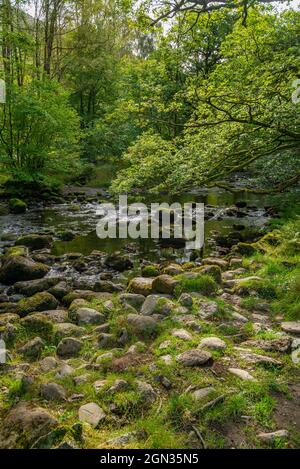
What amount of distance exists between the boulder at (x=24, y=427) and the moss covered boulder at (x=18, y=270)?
17.5ft

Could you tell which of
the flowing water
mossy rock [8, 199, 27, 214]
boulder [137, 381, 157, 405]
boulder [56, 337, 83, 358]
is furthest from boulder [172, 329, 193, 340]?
mossy rock [8, 199, 27, 214]

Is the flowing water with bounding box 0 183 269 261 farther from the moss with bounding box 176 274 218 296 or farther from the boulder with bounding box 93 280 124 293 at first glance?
the moss with bounding box 176 274 218 296

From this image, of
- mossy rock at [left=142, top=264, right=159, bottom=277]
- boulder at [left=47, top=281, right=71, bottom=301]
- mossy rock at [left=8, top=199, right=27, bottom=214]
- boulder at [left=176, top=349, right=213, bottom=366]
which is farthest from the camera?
mossy rock at [left=8, top=199, right=27, bottom=214]

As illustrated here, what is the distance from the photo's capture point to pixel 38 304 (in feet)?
18.8

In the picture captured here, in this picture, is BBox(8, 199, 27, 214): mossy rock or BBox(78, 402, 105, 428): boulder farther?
BBox(8, 199, 27, 214): mossy rock

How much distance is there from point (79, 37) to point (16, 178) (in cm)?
1695

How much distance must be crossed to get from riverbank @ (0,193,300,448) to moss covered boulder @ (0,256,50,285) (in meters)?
1.24

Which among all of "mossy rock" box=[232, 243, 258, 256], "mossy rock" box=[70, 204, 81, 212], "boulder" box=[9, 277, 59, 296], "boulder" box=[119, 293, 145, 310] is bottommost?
"boulder" box=[9, 277, 59, 296]

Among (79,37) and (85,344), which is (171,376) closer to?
(85,344)

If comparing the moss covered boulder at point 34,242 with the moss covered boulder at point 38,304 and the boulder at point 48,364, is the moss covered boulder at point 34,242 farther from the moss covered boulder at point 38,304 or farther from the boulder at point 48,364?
the boulder at point 48,364

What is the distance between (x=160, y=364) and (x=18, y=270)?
5289mm

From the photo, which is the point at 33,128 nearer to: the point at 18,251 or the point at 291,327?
the point at 18,251

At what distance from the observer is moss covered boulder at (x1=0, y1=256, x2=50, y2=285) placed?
7797 millimetres

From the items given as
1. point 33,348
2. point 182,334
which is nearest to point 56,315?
point 33,348
